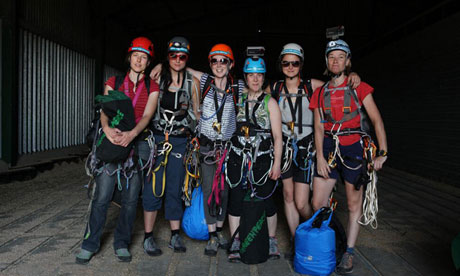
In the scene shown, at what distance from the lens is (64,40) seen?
9773mm

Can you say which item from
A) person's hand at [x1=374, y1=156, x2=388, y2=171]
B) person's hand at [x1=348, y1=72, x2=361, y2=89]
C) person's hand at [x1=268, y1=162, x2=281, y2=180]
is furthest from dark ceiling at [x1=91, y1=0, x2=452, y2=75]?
person's hand at [x1=374, y1=156, x2=388, y2=171]

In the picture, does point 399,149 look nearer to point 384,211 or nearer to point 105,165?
point 384,211

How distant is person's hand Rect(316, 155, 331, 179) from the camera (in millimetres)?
3402

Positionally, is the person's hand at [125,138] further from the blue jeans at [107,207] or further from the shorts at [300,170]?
the shorts at [300,170]

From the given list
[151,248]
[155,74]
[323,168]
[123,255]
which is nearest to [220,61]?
[155,74]

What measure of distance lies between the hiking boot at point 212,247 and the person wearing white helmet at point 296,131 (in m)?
0.71

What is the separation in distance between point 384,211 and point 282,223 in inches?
79.3

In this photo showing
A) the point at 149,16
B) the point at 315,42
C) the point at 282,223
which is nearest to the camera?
the point at 282,223

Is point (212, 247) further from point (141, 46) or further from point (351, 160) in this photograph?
point (141, 46)

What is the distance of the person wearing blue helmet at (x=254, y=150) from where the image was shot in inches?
138

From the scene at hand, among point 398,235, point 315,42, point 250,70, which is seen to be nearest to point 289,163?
point 250,70

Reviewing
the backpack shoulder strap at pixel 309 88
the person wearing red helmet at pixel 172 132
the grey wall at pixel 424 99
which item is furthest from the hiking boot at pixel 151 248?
the grey wall at pixel 424 99

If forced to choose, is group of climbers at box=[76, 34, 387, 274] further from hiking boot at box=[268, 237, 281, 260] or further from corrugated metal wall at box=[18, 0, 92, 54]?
corrugated metal wall at box=[18, 0, 92, 54]

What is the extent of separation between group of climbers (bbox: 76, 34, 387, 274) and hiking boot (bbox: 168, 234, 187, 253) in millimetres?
10
